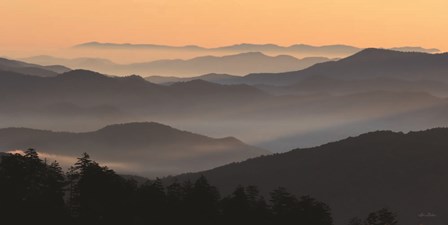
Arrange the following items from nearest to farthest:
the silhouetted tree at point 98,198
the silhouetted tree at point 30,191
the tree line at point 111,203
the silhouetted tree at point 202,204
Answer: the silhouetted tree at point 30,191 → the tree line at point 111,203 → the silhouetted tree at point 98,198 → the silhouetted tree at point 202,204

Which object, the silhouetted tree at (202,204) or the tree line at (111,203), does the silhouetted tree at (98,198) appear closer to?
the tree line at (111,203)

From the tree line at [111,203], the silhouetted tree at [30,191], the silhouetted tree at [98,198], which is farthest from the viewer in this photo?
the silhouetted tree at [98,198]

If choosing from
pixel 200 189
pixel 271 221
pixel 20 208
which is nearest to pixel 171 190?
pixel 200 189

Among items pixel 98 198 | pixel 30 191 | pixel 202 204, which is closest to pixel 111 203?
pixel 98 198

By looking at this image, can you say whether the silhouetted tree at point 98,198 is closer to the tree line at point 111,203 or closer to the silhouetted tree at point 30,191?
the tree line at point 111,203

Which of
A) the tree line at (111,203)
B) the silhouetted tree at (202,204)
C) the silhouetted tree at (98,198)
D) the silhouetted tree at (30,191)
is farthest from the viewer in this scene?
the silhouetted tree at (202,204)

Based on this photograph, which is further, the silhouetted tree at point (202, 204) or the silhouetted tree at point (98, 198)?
the silhouetted tree at point (202, 204)

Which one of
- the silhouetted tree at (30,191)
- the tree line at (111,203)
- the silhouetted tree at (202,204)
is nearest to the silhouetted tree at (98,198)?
the tree line at (111,203)

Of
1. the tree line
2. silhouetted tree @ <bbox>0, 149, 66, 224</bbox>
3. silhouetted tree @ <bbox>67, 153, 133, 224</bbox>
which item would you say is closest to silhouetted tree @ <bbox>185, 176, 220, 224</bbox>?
Result: the tree line

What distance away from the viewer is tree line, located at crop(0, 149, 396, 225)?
83500 mm

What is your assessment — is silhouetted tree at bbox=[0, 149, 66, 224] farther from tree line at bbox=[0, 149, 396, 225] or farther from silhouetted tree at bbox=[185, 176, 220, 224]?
silhouetted tree at bbox=[185, 176, 220, 224]

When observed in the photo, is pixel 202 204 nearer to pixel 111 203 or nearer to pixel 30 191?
pixel 111 203

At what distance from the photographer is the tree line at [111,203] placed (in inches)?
3287

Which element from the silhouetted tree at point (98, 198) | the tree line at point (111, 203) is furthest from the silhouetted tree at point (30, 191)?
the silhouetted tree at point (98, 198)
